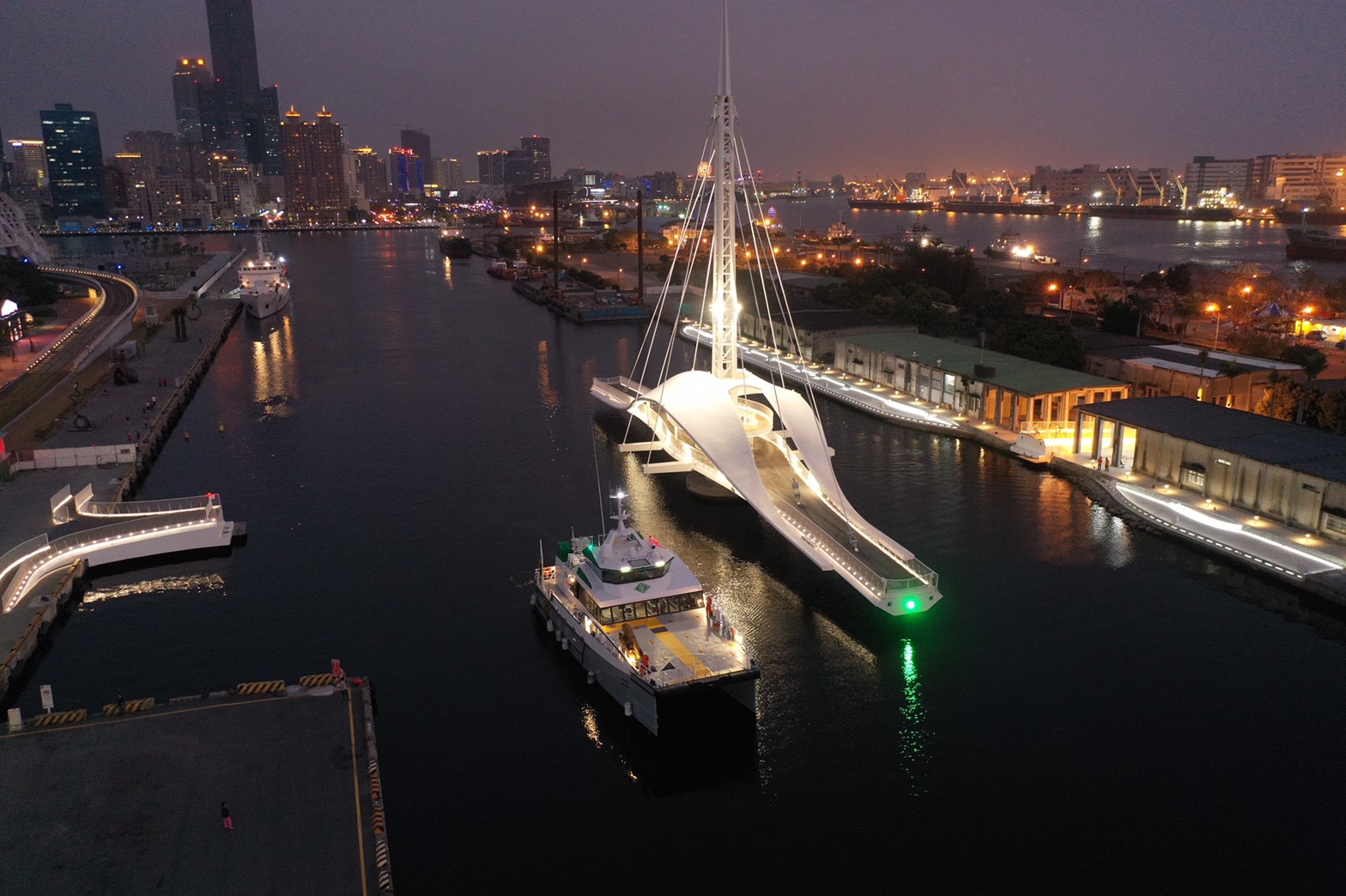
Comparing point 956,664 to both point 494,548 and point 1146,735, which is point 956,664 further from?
point 494,548

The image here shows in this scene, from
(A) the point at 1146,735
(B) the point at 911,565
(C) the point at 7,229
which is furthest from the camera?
(C) the point at 7,229

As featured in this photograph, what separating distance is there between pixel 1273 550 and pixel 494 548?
14.6 meters

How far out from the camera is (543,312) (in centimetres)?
5588

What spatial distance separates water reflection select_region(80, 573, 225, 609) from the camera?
1672 cm

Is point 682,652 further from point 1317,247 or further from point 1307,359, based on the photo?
point 1317,247

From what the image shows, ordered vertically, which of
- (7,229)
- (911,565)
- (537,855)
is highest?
(7,229)

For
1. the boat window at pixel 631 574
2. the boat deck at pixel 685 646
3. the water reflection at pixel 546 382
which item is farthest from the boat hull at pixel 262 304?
the boat deck at pixel 685 646

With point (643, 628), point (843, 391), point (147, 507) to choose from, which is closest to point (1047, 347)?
point (843, 391)

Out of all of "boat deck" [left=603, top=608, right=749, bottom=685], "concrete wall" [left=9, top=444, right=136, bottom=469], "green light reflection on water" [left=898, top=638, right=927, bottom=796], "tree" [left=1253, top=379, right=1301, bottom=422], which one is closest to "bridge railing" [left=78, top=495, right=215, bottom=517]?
"concrete wall" [left=9, top=444, right=136, bottom=469]

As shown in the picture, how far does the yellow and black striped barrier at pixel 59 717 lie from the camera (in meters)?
11.7

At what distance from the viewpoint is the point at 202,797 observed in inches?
402

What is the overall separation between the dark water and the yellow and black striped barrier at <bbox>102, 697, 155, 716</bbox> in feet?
5.05

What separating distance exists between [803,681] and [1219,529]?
10098mm

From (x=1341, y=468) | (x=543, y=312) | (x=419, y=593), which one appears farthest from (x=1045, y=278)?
(x=419, y=593)
